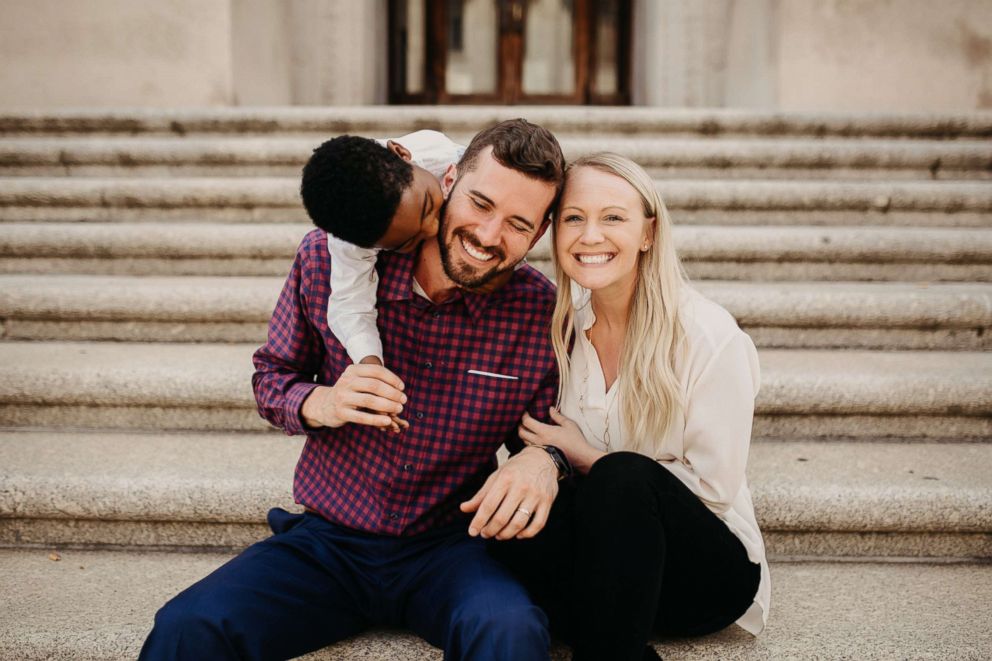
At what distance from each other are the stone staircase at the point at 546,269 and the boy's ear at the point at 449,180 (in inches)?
32.7

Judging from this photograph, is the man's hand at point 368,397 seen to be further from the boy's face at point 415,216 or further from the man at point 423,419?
the boy's face at point 415,216

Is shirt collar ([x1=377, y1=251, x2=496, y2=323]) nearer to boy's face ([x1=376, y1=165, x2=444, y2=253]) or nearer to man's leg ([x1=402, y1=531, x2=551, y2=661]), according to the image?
boy's face ([x1=376, y1=165, x2=444, y2=253])

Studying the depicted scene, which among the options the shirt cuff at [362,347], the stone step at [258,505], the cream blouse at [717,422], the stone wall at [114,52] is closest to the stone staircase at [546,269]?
the stone step at [258,505]

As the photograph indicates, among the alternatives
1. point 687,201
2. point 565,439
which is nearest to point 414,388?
point 565,439

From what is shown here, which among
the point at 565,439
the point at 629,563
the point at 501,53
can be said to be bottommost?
the point at 629,563

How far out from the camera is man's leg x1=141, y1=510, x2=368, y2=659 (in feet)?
3.79

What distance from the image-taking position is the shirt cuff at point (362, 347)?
1385 millimetres

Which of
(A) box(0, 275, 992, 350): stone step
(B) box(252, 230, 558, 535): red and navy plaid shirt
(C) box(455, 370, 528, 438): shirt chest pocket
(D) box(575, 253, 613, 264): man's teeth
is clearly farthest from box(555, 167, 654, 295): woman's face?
(A) box(0, 275, 992, 350): stone step

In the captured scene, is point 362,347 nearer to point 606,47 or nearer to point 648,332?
point 648,332

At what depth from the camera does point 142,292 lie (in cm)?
245

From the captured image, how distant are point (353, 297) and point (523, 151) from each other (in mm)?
430

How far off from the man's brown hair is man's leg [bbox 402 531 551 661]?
2.37 ft

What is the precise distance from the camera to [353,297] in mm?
1432

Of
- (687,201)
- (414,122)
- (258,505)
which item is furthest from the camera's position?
(414,122)
